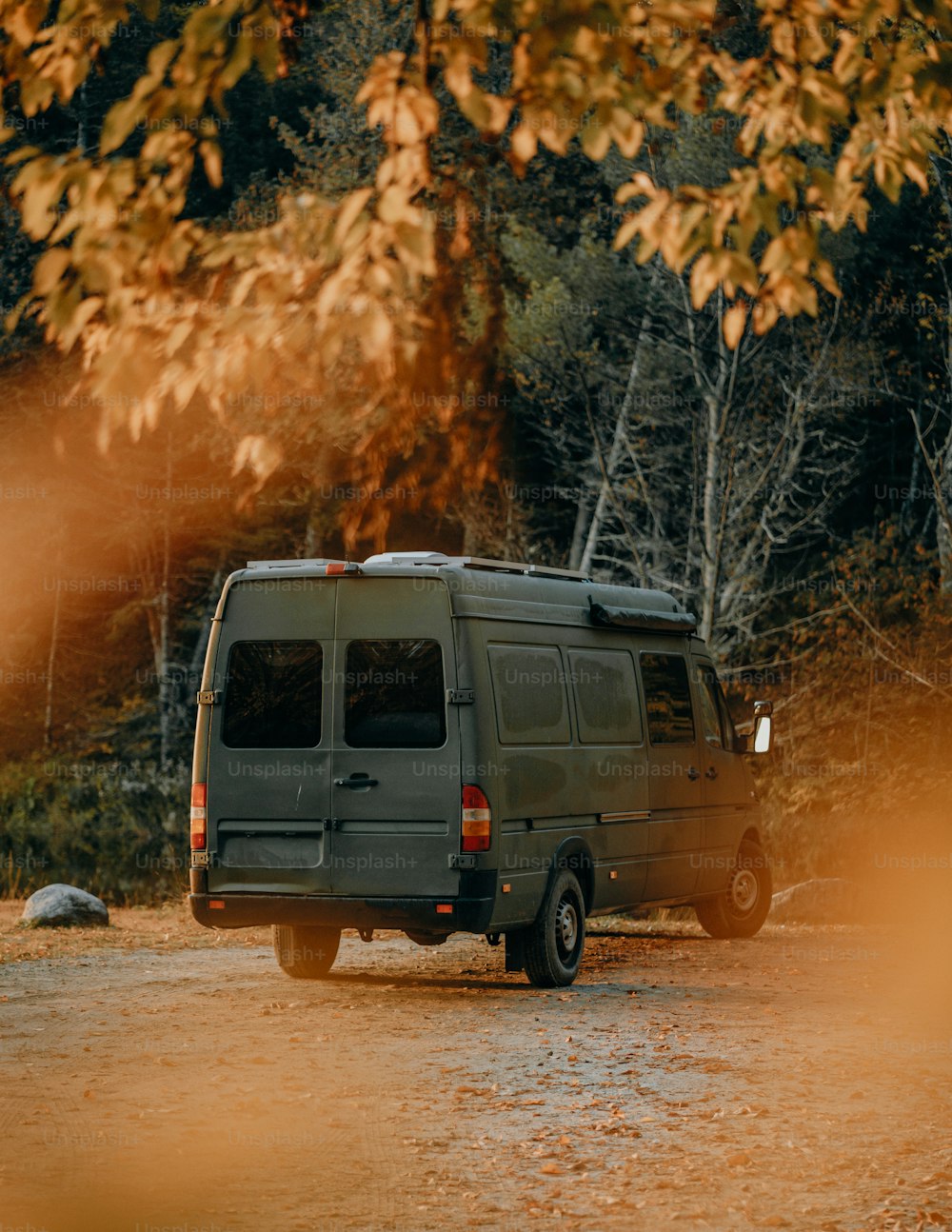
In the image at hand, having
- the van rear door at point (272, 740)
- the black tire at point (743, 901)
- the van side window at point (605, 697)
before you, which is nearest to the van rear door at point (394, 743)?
the van rear door at point (272, 740)

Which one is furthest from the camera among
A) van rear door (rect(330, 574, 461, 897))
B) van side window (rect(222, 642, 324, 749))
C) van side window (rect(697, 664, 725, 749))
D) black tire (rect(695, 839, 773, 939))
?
black tire (rect(695, 839, 773, 939))

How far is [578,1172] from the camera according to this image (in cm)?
727

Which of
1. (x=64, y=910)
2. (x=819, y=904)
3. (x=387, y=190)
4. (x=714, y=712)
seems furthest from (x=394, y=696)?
(x=819, y=904)

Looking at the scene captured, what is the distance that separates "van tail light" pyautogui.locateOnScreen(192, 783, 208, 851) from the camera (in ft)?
40.3

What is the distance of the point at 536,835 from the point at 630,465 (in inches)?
711

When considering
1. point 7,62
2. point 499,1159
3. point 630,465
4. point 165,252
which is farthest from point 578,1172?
point 630,465

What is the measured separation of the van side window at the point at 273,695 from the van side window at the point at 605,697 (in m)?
1.95

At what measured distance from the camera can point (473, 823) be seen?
11.6m

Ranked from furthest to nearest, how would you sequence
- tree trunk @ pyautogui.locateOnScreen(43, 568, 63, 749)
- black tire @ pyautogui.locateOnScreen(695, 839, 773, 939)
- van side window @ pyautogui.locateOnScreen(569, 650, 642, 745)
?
tree trunk @ pyautogui.locateOnScreen(43, 568, 63, 749)
black tire @ pyautogui.locateOnScreen(695, 839, 773, 939)
van side window @ pyautogui.locateOnScreen(569, 650, 642, 745)

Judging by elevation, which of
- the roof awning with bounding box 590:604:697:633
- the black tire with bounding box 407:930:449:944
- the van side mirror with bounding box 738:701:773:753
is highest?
the roof awning with bounding box 590:604:697:633

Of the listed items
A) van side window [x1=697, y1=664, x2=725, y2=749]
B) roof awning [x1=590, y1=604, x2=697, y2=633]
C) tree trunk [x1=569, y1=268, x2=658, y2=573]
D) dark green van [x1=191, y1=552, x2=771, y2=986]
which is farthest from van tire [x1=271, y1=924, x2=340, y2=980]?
tree trunk [x1=569, y1=268, x2=658, y2=573]

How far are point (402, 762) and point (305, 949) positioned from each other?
200 centimetres

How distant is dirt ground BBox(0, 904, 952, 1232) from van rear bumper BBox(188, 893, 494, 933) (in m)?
0.50

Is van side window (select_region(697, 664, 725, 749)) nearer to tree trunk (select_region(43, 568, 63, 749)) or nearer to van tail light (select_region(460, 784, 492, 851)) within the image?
van tail light (select_region(460, 784, 492, 851))
